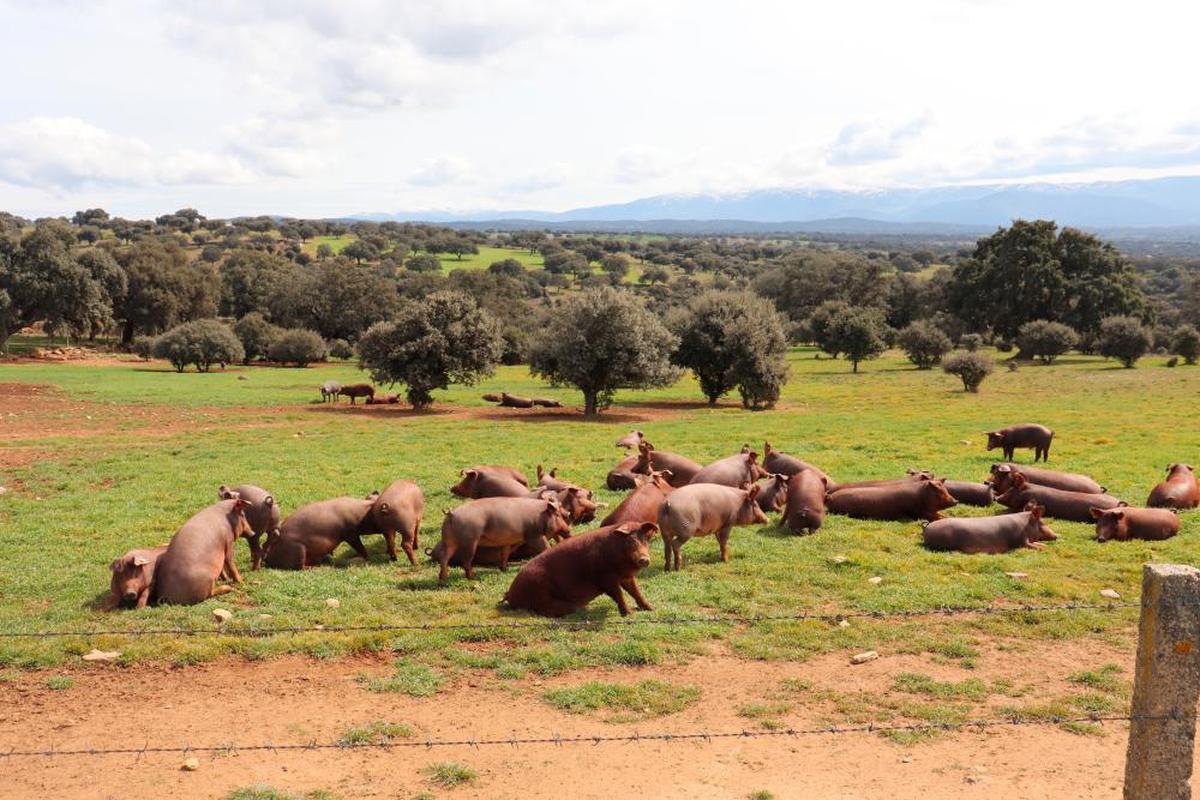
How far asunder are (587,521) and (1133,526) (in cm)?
924

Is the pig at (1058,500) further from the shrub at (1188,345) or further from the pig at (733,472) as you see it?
the shrub at (1188,345)

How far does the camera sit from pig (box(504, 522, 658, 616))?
10469 millimetres

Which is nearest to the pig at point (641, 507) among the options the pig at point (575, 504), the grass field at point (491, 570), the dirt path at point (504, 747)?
the grass field at point (491, 570)

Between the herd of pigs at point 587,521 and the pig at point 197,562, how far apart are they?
0.06 feet

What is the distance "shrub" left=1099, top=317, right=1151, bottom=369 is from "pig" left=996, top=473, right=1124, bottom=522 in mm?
56338

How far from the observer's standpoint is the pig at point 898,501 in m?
15.3

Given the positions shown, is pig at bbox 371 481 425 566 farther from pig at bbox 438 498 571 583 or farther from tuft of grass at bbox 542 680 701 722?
tuft of grass at bbox 542 680 701 722

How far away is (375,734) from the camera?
25.8ft

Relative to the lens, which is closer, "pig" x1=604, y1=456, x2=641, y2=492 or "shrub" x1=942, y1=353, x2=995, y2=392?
"pig" x1=604, y1=456, x2=641, y2=492

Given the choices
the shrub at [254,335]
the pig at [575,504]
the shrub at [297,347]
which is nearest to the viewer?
the pig at [575,504]

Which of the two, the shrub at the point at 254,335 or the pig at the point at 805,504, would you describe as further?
the shrub at the point at 254,335

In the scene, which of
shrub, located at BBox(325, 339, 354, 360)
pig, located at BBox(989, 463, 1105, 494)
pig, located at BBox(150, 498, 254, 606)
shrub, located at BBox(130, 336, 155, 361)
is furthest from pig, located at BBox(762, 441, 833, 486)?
shrub, located at BBox(325, 339, 354, 360)

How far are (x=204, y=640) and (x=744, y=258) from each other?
19294 centimetres

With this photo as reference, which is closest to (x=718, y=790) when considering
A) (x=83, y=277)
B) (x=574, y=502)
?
(x=574, y=502)
